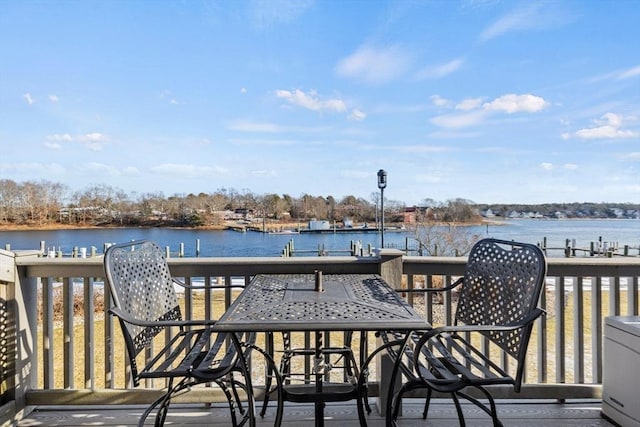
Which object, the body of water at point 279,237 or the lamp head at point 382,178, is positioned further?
the body of water at point 279,237

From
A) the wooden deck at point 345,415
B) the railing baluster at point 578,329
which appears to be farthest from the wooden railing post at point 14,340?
the railing baluster at point 578,329

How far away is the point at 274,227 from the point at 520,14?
12.4m

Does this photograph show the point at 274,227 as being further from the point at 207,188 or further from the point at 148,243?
the point at 148,243

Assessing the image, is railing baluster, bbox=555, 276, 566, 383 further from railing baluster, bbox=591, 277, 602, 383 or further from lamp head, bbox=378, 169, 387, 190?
lamp head, bbox=378, 169, 387, 190

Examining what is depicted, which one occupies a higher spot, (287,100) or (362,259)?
(287,100)

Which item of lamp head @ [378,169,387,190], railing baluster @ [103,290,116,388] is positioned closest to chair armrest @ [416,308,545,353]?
railing baluster @ [103,290,116,388]

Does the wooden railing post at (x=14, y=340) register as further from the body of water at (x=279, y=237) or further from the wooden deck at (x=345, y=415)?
the body of water at (x=279, y=237)

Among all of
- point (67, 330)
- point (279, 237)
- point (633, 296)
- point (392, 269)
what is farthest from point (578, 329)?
point (279, 237)

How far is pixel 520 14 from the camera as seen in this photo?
8117 mm

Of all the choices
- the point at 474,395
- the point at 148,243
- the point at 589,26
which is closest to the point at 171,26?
the point at 148,243

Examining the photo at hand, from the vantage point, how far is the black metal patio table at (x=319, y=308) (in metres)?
1.31

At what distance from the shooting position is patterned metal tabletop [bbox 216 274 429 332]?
4.31 ft

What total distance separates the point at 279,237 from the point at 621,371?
1749 centimetres

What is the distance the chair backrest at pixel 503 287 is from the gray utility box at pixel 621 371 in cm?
72
